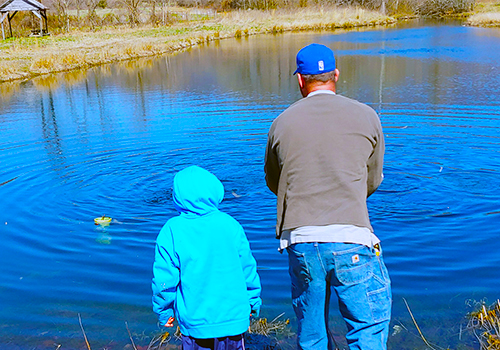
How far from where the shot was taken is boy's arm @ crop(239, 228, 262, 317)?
3164 mm

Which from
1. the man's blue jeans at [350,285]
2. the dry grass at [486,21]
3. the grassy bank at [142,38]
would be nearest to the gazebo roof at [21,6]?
the grassy bank at [142,38]

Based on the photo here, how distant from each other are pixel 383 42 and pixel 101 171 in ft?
87.5

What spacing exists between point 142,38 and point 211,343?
44331mm

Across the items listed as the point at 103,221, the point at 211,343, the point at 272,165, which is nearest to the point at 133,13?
the point at 103,221

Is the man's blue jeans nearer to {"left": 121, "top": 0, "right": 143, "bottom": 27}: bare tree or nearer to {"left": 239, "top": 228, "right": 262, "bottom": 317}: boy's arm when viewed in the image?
{"left": 239, "top": 228, "right": 262, "bottom": 317}: boy's arm

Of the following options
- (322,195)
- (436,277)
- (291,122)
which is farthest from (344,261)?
(436,277)

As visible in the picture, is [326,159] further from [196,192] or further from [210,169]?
[210,169]

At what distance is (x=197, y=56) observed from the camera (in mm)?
32594

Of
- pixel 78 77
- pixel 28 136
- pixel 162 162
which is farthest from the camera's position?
pixel 78 77

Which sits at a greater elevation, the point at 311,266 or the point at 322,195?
the point at 322,195

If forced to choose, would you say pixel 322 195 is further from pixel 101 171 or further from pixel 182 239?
pixel 101 171

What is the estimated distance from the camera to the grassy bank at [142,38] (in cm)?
2935

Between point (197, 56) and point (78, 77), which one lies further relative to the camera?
point (197, 56)

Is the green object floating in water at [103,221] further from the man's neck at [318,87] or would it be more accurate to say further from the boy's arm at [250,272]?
the man's neck at [318,87]
